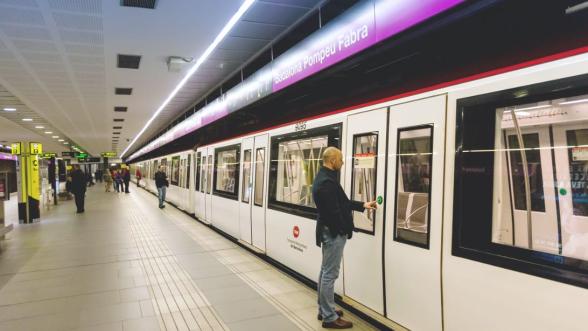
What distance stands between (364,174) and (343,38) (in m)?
1.18

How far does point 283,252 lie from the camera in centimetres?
444

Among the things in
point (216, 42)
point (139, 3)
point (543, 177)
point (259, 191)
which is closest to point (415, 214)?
point (543, 177)

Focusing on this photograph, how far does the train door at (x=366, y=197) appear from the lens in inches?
113


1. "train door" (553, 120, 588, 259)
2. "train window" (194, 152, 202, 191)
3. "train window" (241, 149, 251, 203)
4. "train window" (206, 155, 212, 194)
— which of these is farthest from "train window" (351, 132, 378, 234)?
"train window" (194, 152, 202, 191)

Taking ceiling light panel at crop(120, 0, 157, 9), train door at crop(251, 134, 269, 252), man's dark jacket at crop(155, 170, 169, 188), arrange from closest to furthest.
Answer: ceiling light panel at crop(120, 0, 157, 9)
train door at crop(251, 134, 269, 252)
man's dark jacket at crop(155, 170, 169, 188)

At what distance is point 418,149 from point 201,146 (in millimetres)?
7137

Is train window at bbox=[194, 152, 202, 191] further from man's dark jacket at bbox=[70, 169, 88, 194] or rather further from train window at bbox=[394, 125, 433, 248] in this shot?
train window at bbox=[394, 125, 433, 248]

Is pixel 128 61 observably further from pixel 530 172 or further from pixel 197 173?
pixel 530 172

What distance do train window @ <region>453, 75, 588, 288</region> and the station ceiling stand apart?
8.78 ft

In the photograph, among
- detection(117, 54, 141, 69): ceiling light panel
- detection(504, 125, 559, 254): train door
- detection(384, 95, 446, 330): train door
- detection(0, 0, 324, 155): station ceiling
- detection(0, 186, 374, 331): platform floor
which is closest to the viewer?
detection(504, 125, 559, 254): train door

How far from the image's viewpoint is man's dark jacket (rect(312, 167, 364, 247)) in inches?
110

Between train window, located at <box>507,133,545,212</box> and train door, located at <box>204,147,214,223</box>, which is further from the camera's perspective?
train door, located at <box>204,147,214,223</box>

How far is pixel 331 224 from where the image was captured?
2.80m

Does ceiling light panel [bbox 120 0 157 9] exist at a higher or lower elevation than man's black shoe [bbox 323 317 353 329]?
higher
